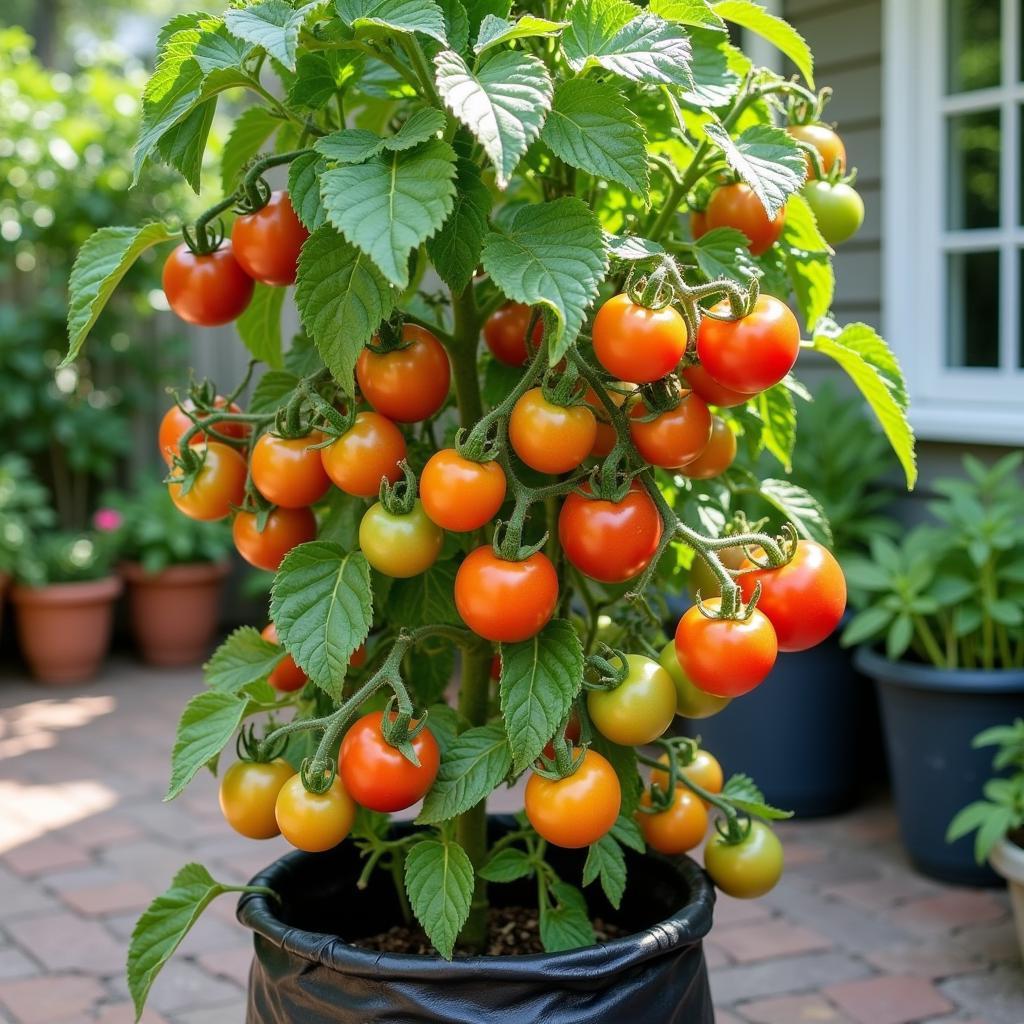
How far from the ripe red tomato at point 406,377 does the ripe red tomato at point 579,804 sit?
36 cm

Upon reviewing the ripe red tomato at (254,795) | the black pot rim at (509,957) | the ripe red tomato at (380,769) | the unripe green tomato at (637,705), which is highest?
the unripe green tomato at (637,705)

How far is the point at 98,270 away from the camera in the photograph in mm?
1227

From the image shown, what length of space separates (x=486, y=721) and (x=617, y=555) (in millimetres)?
365

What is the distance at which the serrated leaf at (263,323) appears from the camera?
144 centimetres

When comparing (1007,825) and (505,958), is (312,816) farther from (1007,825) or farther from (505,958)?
(1007,825)

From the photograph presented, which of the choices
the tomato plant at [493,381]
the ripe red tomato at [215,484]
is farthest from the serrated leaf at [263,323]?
the ripe red tomato at [215,484]

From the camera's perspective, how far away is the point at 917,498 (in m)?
3.46

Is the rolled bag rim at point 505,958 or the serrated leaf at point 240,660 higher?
the serrated leaf at point 240,660

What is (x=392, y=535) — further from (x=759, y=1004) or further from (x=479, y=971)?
(x=759, y=1004)

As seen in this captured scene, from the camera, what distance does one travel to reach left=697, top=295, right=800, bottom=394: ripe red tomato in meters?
1.08

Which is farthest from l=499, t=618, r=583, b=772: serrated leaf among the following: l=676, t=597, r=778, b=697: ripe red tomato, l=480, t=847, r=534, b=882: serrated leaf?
l=480, t=847, r=534, b=882: serrated leaf

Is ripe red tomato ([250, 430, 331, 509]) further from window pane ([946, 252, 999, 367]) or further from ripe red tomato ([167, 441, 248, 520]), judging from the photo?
window pane ([946, 252, 999, 367])

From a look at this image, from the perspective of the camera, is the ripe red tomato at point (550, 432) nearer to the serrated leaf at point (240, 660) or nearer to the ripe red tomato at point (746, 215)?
the ripe red tomato at point (746, 215)

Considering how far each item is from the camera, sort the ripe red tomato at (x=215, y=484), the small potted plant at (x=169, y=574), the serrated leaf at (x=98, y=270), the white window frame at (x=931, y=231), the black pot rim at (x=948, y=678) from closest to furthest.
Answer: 1. the serrated leaf at (x=98, y=270)
2. the ripe red tomato at (x=215, y=484)
3. the black pot rim at (x=948, y=678)
4. the white window frame at (x=931, y=231)
5. the small potted plant at (x=169, y=574)
